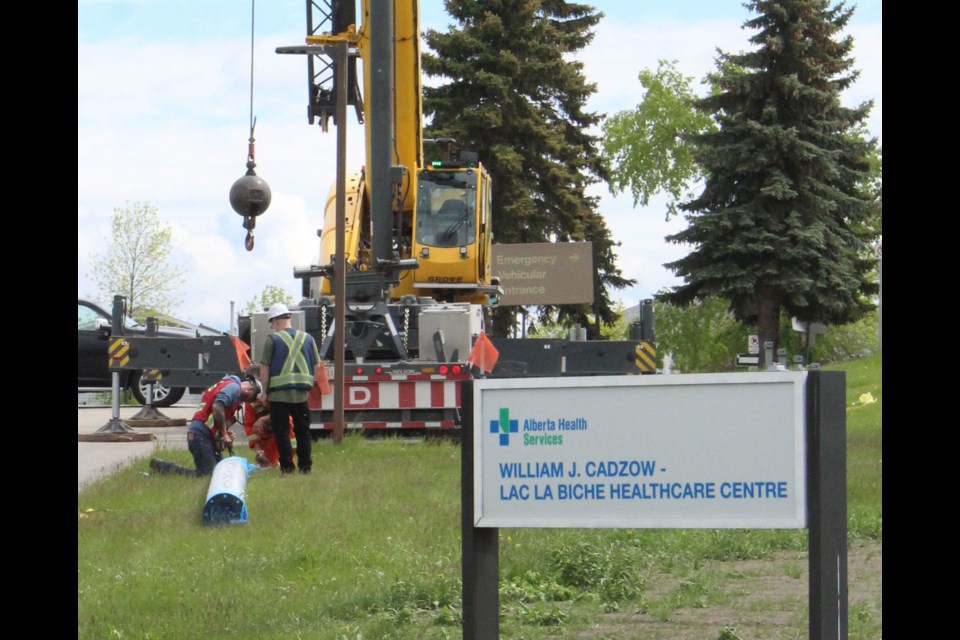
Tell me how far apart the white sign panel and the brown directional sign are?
39350 mm

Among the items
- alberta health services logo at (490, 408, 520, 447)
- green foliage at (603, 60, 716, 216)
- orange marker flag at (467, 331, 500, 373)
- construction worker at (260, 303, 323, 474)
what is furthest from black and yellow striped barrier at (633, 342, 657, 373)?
green foliage at (603, 60, 716, 216)

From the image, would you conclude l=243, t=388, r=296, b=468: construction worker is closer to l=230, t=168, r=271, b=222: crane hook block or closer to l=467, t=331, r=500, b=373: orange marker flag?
l=230, t=168, r=271, b=222: crane hook block

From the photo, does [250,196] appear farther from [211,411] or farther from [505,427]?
[505,427]

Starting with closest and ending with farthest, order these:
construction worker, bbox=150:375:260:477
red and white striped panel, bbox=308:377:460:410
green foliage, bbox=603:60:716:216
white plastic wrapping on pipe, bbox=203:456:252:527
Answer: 1. white plastic wrapping on pipe, bbox=203:456:252:527
2. construction worker, bbox=150:375:260:477
3. red and white striped panel, bbox=308:377:460:410
4. green foliage, bbox=603:60:716:216

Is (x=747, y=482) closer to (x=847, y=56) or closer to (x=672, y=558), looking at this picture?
(x=672, y=558)

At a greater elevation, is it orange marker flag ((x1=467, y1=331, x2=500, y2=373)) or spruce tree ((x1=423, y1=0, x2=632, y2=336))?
spruce tree ((x1=423, y1=0, x2=632, y2=336))

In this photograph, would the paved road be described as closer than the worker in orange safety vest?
No

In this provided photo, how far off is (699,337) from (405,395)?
43602mm

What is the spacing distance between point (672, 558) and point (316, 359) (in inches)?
245

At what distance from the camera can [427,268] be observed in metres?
20.8

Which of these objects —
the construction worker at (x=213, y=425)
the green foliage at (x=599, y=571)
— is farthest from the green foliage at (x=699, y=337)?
the green foliage at (x=599, y=571)

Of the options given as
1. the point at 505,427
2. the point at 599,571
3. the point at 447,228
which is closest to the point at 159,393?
the point at 447,228

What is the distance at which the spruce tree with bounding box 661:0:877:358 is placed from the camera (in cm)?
4222
